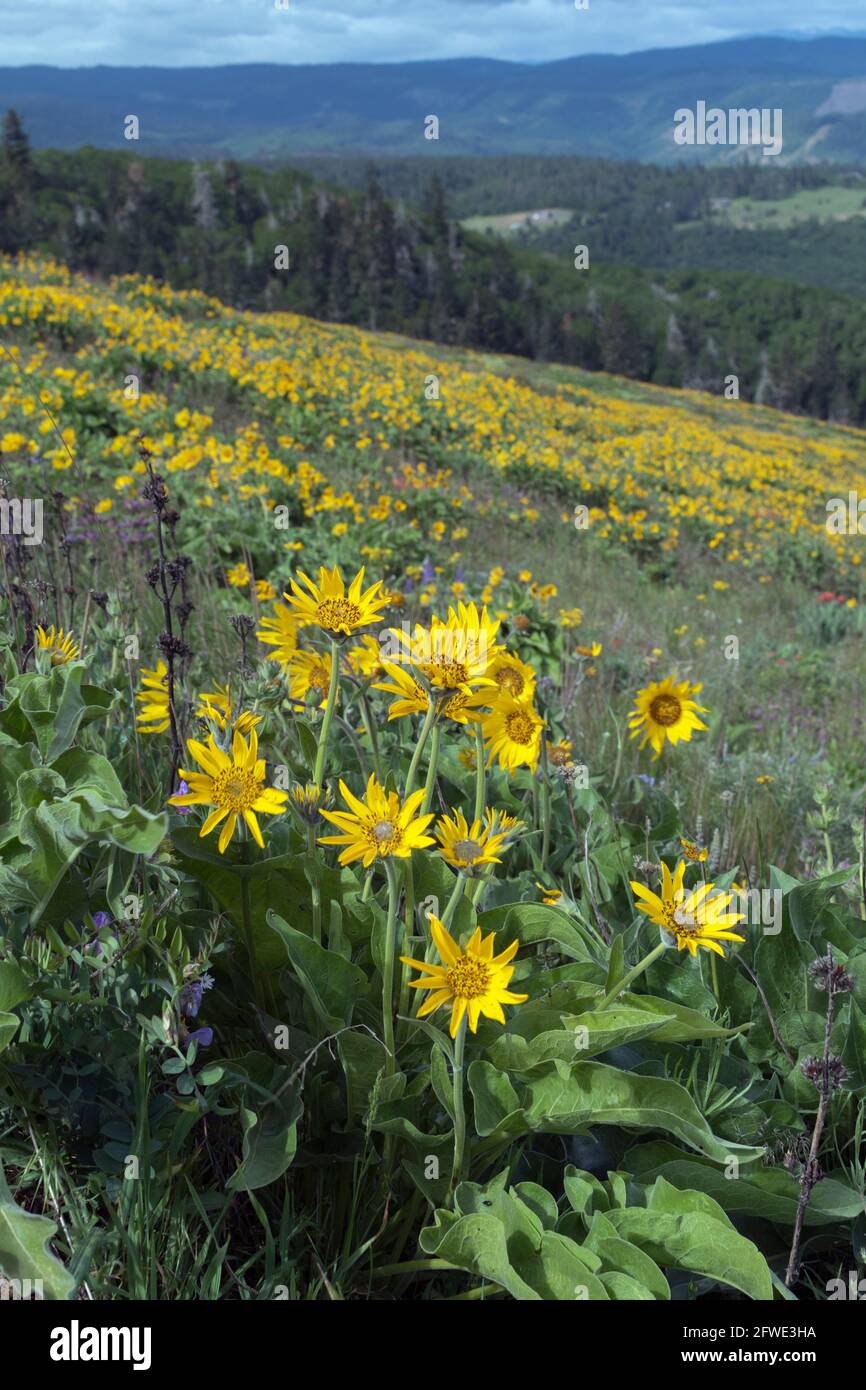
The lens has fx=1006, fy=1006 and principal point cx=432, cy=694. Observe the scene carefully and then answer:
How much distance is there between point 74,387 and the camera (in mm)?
7484

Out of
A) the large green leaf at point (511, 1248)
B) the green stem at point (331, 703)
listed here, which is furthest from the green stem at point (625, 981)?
the green stem at point (331, 703)

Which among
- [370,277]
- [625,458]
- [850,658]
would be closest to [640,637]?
[850,658]

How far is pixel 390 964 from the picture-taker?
4.71 feet

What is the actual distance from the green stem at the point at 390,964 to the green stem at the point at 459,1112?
13 centimetres

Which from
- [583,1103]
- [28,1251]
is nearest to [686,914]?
[583,1103]

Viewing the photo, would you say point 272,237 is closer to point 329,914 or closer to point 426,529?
point 426,529

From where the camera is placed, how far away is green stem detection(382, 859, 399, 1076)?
4.52 feet

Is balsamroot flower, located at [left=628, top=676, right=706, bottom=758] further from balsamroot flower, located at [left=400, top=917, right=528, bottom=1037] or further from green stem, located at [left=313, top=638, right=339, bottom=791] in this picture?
balsamroot flower, located at [left=400, top=917, right=528, bottom=1037]

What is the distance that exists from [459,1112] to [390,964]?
0.22m

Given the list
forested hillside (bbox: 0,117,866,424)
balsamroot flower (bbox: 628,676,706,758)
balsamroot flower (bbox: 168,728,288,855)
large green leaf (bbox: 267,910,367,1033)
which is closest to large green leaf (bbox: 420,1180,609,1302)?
large green leaf (bbox: 267,910,367,1033)

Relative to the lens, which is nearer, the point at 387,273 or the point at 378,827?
the point at 378,827

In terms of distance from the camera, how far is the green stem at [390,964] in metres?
1.38

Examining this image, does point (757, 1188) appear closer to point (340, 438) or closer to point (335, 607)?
point (335, 607)

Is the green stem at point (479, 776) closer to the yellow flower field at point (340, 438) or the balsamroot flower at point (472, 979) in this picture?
the balsamroot flower at point (472, 979)
